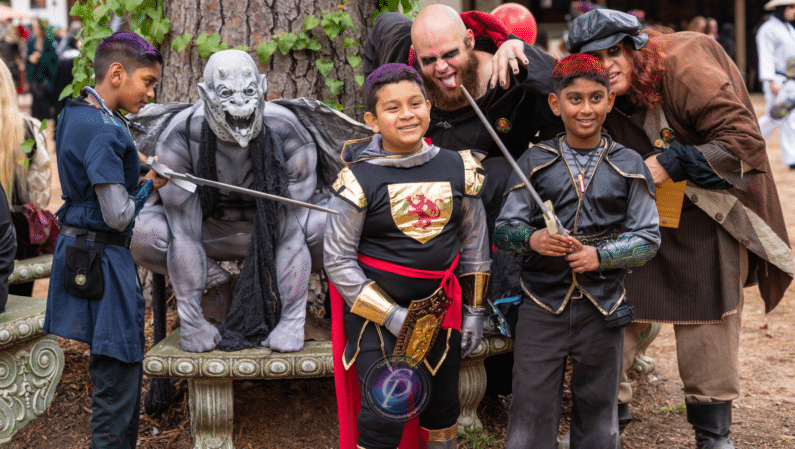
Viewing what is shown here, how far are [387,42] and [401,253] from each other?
1452 millimetres

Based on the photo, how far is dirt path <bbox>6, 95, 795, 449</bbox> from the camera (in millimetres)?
3670

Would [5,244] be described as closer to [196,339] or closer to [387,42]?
[196,339]

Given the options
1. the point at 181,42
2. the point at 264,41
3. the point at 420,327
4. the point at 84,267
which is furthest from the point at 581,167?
the point at 181,42

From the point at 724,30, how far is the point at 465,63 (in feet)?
53.3

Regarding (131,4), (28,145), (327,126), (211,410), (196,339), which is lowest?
(211,410)

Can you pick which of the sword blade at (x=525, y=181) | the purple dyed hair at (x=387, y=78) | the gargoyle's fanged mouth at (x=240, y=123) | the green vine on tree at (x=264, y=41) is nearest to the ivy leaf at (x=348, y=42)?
the green vine on tree at (x=264, y=41)

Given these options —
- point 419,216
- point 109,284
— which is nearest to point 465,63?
point 419,216

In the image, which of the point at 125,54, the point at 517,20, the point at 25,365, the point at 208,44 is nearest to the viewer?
the point at 125,54

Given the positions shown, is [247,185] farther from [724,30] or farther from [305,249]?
[724,30]

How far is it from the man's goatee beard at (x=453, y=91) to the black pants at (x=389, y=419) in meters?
1.08

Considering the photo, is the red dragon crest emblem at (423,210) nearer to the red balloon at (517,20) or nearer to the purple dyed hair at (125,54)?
the purple dyed hair at (125,54)

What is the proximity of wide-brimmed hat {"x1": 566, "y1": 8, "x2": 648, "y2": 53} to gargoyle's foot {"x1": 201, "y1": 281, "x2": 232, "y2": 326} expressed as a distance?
6.39ft

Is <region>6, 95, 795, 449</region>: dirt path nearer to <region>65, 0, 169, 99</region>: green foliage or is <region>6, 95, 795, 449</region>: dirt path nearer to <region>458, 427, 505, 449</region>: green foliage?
<region>458, 427, 505, 449</region>: green foliage

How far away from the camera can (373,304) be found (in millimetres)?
2703
